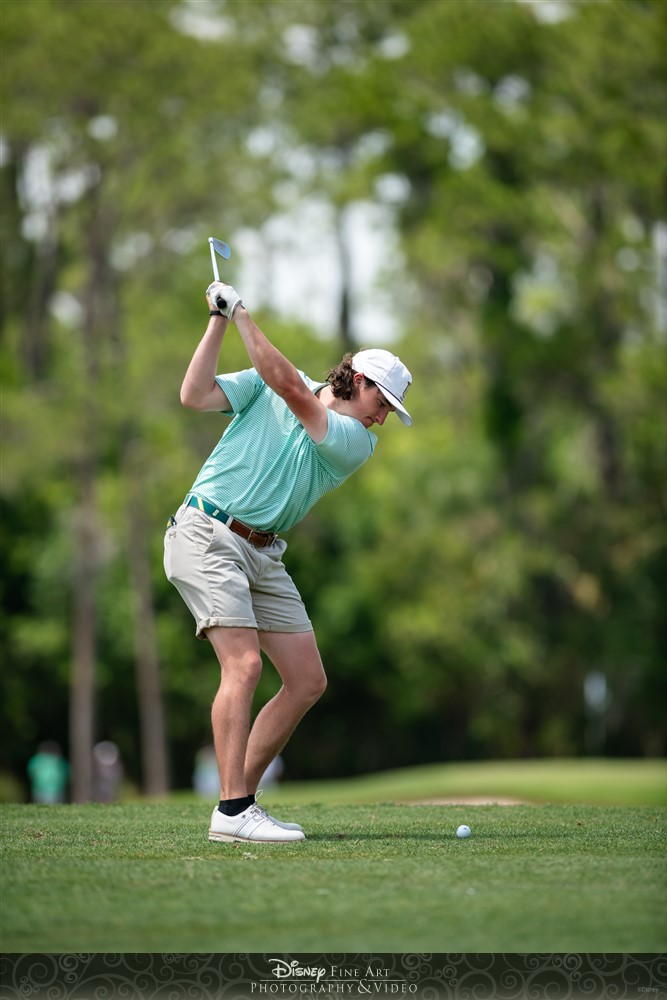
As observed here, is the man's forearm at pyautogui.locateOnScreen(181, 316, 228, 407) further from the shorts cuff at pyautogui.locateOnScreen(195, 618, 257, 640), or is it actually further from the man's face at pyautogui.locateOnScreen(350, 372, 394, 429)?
the shorts cuff at pyautogui.locateOnScreen(195, 618, 257, 640)

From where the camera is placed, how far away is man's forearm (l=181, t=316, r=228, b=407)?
6293 millimetres

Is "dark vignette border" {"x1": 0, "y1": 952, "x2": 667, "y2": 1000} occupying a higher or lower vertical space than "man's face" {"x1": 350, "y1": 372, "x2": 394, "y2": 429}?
lower

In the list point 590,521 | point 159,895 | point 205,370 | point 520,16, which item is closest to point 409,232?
point 520,16

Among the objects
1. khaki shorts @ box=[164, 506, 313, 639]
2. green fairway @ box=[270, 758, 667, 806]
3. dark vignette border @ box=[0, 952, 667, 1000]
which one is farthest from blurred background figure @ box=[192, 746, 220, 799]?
dark vignette border @ box=[0, 952, 667, 1000]

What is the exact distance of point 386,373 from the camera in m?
6.53

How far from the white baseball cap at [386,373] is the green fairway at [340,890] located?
6.34 feet

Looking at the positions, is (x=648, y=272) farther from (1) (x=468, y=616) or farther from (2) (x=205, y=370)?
(2) (x=205, y=370)

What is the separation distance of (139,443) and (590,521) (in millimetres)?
9688

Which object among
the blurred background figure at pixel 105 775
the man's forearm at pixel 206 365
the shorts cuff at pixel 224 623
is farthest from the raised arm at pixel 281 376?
the blurred background figure at pixel 105 775

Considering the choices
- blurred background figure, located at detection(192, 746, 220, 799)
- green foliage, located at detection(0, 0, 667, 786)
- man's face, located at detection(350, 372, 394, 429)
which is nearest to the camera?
man's face, located at detection(350, 372, 394, 429)

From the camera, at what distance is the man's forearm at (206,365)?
20.6ft

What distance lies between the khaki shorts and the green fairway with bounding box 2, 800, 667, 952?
0.97 meters

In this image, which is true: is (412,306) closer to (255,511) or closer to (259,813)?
(255,511)

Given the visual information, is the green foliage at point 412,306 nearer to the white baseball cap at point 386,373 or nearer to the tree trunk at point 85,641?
the tree trunk at point 85,641
